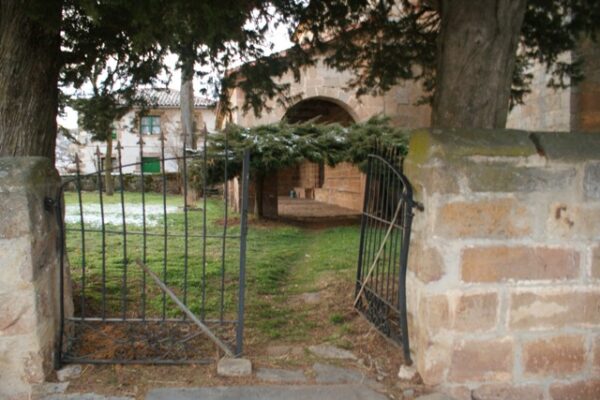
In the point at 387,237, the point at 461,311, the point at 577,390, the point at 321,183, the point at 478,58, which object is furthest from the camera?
the point at 321,183

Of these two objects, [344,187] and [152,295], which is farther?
[344,187]

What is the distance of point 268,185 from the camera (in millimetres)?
10852

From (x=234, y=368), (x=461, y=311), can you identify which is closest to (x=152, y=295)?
(x=234, y=368)

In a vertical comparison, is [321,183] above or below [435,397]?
above

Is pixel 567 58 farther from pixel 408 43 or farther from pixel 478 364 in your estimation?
pixel 478 364

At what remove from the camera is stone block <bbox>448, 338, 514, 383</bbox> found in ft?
8.75

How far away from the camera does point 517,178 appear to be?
8.59 ft

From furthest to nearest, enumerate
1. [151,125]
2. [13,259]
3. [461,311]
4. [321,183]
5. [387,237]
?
[151,125]
[321,183]
[387,237]
[461,311]
[13,259]

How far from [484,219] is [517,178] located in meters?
0.29

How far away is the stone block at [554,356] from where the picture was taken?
8.91 ft

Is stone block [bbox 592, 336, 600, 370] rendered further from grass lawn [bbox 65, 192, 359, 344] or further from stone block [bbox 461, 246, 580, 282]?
grass lawn [bbox 65, 192, 359, 344]

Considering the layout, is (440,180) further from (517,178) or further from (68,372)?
(68,372)

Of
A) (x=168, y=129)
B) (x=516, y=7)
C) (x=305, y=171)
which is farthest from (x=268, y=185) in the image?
(x=168, y=129)

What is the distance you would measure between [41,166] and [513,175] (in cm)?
265
